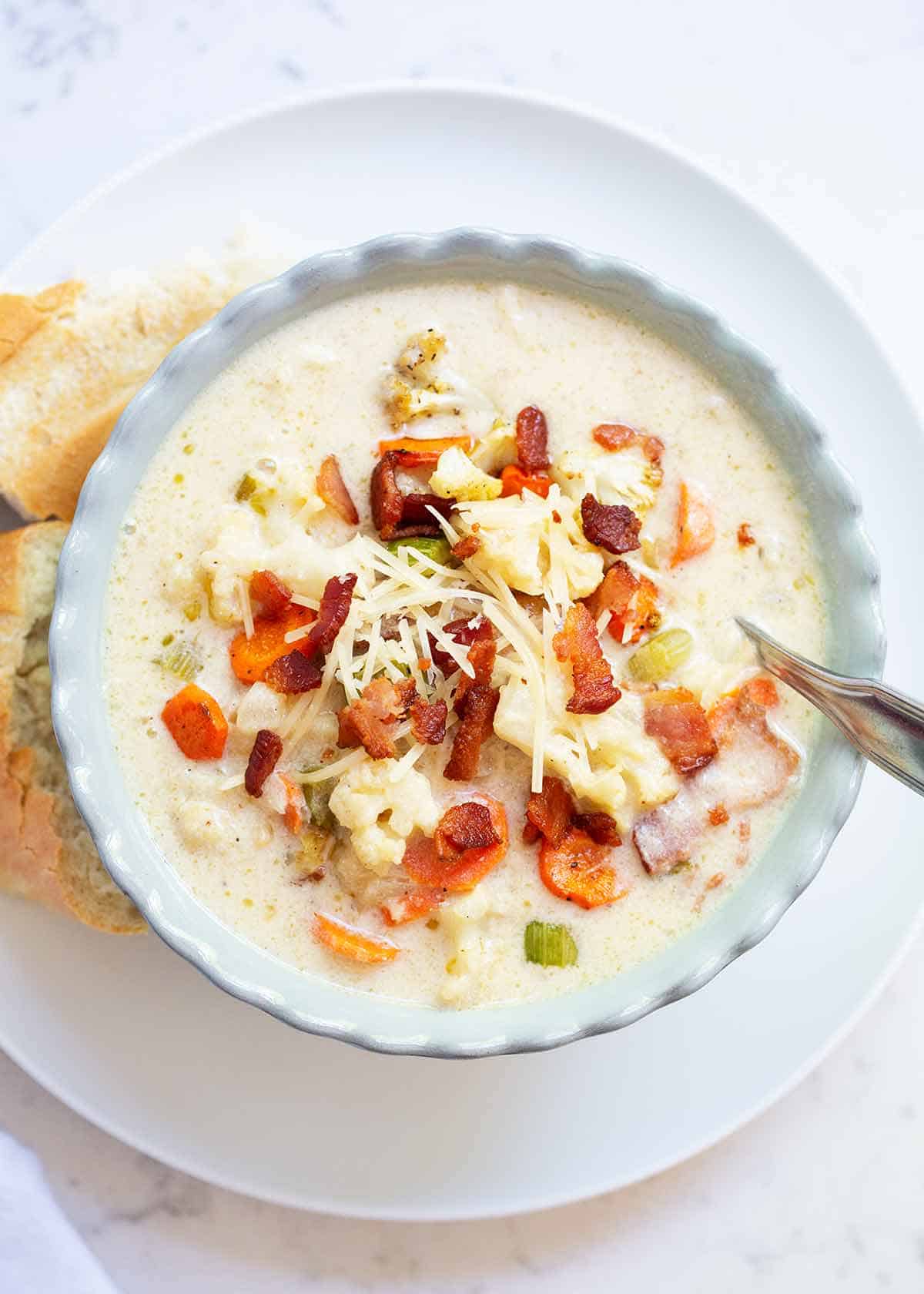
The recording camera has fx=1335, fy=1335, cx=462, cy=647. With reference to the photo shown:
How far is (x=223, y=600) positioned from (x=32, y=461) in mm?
820

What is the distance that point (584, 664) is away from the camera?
2641 millimetres

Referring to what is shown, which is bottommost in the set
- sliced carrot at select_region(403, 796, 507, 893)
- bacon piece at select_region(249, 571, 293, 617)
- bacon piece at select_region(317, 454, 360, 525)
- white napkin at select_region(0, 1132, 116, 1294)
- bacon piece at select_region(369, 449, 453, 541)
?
white napkin at select_region(0, 1132, 116, 1294)

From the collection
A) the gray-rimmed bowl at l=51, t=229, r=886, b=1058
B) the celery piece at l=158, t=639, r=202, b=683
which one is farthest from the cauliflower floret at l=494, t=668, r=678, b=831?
the celery piece at l=158, t=639, r=202, b=683

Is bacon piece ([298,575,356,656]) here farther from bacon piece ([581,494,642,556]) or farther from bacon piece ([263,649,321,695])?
bacon piece ([581,494,642,556])

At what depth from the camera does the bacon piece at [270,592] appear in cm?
271

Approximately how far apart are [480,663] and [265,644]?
1.50 feet

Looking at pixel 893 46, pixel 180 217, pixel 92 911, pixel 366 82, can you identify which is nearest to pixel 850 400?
pixel 893 46

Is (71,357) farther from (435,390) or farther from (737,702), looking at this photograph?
(737,702)

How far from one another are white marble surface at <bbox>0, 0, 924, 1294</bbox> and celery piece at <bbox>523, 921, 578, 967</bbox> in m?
1.09

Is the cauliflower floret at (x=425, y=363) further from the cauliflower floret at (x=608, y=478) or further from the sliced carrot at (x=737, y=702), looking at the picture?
the sliced carrot at (x=737, y=702)

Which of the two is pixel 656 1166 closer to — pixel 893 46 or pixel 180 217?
pixel 180 217

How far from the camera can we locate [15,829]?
3.07 meters

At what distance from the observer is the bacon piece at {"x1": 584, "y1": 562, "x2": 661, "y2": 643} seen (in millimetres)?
2732

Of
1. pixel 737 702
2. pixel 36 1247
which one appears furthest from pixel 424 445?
pixel 36 1247
